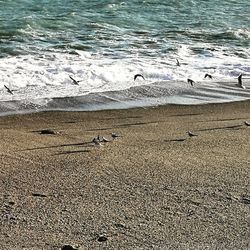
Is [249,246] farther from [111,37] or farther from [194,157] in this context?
[111,37]

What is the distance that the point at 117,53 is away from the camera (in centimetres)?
957

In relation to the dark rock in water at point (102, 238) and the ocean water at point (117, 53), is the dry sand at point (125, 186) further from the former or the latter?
the ocean water at point (117, 53)

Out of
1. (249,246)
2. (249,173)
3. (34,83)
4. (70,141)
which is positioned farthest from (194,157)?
(34,83)

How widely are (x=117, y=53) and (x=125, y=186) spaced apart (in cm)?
562

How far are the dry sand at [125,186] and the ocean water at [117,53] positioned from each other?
48.3 inches

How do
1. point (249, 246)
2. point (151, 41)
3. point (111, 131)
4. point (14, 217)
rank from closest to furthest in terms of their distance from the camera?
point (249, 246)
point (14, 217)
point (111, 131)
point (151, 41)

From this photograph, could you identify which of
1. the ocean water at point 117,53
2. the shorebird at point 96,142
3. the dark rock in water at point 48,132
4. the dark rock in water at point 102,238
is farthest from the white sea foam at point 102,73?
the dark rock in water at point 102,238

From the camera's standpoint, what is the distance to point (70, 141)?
5273mm

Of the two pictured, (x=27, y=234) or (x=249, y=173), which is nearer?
(x=27, y=234)

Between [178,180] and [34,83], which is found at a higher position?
[178,180]

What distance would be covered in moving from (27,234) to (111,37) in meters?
7.78

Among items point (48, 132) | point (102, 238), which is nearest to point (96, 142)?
point (48, 132)

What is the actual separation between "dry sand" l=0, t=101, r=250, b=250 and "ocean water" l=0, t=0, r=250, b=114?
1.23 metres

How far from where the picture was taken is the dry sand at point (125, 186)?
342cm
